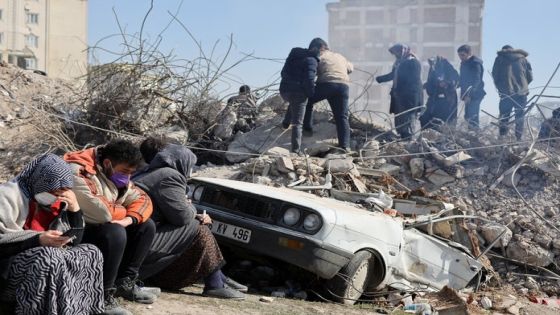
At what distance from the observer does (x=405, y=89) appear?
11234 mm

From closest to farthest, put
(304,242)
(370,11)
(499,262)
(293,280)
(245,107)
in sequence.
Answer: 1. (304,242)
2. (293,280)
3. (499,262)
4. (245,107)
5. (370,11)

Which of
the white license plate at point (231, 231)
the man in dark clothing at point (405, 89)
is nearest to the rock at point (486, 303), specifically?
the white license plate at point (231, 231)

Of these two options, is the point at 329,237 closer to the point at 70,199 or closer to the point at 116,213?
the point at 116,213

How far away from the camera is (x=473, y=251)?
23.4 ft

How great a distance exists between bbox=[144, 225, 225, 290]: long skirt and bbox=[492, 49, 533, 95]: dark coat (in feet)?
A: 24.8

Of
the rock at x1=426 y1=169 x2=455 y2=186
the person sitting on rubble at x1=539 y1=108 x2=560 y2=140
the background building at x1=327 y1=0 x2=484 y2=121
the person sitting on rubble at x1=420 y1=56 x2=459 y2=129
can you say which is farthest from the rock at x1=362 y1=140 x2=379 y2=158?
the background building at x1=327 y1=0 x2=484 y2=121

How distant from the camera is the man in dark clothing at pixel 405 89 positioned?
11.1m

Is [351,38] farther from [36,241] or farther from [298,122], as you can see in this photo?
[36,241]

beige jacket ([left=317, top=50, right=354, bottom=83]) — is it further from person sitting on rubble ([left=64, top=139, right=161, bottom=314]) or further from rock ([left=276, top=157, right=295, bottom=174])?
person sitting on rubble ([left=64, top=139, right=161, bottom=314])

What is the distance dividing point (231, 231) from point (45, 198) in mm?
2209

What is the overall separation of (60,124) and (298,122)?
3.89 metres

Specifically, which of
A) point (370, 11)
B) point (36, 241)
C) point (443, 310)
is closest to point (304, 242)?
point (443, 310)

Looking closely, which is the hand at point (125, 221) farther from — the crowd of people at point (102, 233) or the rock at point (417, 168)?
the rock at point (417, 168)

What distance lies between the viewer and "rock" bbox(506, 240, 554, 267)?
845cm
